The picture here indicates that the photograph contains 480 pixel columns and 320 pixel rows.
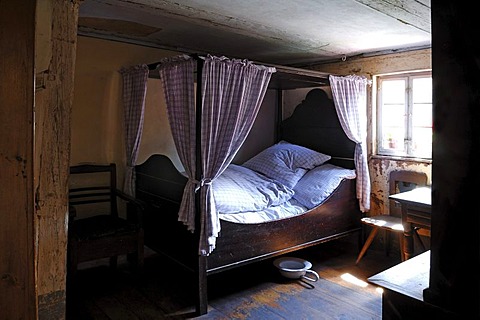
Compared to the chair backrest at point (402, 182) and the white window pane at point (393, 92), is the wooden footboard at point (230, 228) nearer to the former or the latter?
the chair backrest at point (402, 182)

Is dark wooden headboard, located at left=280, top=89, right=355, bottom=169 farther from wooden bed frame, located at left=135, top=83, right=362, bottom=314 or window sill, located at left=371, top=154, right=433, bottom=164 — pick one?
window sill, located at left=371, top=154, right=433, bottom=164

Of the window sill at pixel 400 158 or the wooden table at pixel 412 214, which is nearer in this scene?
the wooden table at pixel 412 214

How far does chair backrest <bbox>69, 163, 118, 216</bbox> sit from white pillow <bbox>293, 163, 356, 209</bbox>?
71.4 inches

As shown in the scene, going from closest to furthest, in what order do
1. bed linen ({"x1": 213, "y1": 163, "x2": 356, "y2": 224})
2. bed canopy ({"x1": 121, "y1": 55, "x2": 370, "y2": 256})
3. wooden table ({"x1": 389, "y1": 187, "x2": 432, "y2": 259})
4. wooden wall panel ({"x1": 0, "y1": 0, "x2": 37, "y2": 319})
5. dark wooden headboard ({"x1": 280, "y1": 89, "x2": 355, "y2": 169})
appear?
wooden wall panel ({"x1": 0, "y1": 0, "x2": 37, "y2": 319}) < bed canopy ({"x1": 121, "y1": 55, "x2": 370, "y2": 256}) < wooden table ({"x1": 389, "y1": 187, "x2": 432, "y2": 259}) < bed linen ({"x1": 213, "y1": 163, "x2": 356, "y2": 224}) < dark wooden headboard ({"x1": 280, "y1": 89, "x2": 355, "y2": 169})

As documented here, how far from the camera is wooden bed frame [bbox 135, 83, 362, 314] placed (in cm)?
289

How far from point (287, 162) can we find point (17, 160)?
331 centimetres

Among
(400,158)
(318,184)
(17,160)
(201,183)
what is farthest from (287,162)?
(17,160)

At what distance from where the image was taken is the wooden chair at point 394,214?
3.57 m

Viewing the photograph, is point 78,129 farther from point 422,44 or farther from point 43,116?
point 422,44

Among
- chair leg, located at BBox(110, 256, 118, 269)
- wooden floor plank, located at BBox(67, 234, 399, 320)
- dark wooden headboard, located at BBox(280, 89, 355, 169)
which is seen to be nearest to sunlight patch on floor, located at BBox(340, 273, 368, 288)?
wooden floor plank, located at BBox(67, 234, 399, 320)

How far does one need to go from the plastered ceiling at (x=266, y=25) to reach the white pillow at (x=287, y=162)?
1.10 m

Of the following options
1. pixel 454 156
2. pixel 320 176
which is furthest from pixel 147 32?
pixel 454 156

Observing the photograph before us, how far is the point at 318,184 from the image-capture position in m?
3.78

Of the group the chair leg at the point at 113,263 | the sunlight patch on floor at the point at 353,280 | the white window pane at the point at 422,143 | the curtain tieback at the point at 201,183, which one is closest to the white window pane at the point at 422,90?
the white window pane at the point at 422,143
